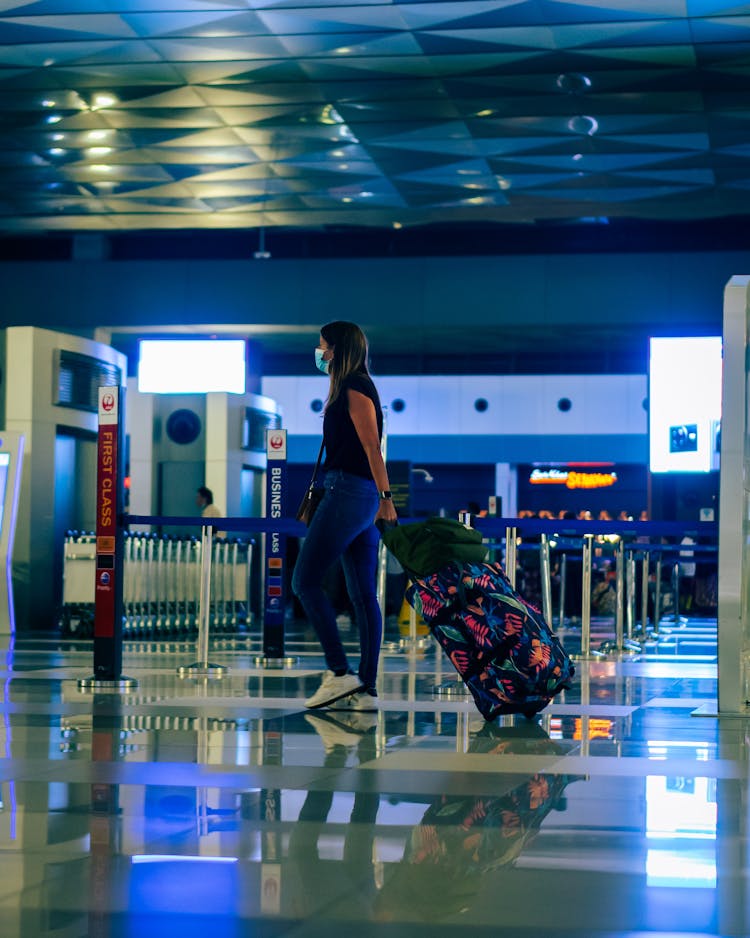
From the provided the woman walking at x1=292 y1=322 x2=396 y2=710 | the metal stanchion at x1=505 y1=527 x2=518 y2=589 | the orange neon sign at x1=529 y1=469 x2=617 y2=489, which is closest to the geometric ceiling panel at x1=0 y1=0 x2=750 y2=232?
the metal stanchion at x1=505 y1=527 x2=518 y2=589

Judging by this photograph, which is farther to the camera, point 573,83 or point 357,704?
point 573,83

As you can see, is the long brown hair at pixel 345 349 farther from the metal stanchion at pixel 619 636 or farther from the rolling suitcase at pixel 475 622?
the metal stanchion at pixel 619 636

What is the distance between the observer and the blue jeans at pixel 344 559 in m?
5.36

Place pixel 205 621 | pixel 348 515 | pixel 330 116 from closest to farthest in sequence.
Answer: pixel 348 515 → pixel 205 621 → pixel 330 116

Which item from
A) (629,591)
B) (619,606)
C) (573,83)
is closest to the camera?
(619,606)

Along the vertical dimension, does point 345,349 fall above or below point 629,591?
above

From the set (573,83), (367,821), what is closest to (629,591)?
(573,83)

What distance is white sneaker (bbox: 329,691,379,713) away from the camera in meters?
5.59

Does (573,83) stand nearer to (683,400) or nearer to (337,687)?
(683,400)

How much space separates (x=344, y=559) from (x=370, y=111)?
889 cm

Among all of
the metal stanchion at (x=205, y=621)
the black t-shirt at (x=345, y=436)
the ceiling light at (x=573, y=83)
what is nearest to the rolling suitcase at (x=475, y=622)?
the black t-shirt at (x=345, y=436)

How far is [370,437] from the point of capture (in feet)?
17.6

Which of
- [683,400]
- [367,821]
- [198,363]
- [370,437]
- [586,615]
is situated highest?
[198,363]

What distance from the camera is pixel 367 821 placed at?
10.2 ft
